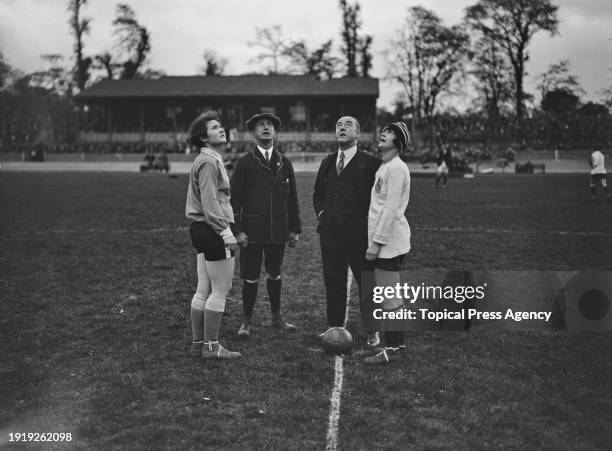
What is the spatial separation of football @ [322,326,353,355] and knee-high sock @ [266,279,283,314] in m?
1.08

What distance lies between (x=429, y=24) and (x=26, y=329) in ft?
174

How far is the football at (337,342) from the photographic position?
223 inches

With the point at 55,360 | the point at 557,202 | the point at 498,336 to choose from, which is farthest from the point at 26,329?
the point at 557,202

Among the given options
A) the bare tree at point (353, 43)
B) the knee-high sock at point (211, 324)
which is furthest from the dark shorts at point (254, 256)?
the bare tree at point (353, 43)

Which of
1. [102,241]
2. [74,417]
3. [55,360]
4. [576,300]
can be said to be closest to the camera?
[74,417]

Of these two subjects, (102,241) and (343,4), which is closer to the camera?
(102,241)

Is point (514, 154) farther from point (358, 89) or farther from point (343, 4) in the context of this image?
point (343, 4)

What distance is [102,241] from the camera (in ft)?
41.2

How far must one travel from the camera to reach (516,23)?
48250 mm

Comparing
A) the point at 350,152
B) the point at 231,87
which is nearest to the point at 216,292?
the point at 350,152

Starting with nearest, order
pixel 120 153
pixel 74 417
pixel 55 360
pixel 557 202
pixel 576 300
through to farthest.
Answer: pixel 74 417 → pixel 55 360 → pixel 576 300 → pixel 557 202 → pixel 120 153

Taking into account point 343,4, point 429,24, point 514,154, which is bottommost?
point 514,154

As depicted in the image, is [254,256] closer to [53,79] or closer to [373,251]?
[373,251]

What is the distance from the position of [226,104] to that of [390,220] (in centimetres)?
5199
